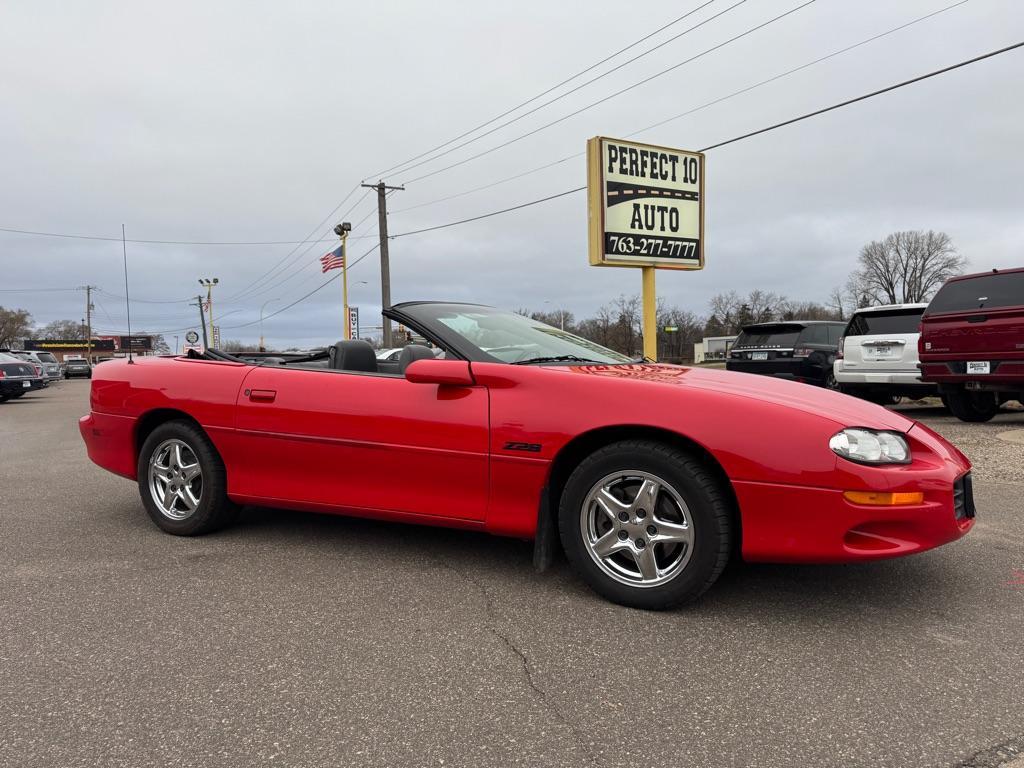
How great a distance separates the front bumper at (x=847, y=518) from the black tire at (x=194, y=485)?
9.11ft

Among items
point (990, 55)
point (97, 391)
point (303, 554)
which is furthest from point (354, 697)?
point (990, 55)

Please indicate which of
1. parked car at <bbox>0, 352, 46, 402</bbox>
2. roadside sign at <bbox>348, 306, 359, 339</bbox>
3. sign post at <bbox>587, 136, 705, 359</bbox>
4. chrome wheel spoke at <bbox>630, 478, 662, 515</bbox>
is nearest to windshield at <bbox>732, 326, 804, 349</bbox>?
sign post at <bbox>587, 136, 705, 359</bbox>

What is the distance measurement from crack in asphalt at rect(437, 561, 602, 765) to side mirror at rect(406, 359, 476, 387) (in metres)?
0.92

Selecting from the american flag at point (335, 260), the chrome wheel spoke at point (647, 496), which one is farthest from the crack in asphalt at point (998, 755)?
the american flag at point (335, 260)

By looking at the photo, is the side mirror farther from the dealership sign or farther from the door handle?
the dealership sign

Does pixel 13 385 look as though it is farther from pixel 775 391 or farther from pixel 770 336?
pixel 775 391

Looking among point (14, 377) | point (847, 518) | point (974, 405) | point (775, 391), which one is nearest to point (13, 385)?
point (14, 377)

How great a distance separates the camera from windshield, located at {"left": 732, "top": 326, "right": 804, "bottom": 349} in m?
11.8

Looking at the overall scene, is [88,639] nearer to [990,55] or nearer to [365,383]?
[365,383]

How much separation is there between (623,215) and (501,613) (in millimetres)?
10531

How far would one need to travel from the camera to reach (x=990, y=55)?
33.8ft

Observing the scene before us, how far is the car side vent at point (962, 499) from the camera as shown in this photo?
2.67 meters

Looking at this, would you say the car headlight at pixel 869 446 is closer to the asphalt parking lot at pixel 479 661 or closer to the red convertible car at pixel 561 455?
the red convertible car at pixel 561 455

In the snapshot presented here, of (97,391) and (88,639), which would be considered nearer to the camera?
(88,639)
